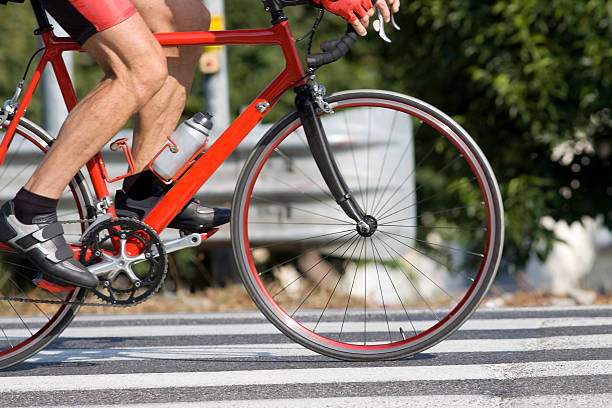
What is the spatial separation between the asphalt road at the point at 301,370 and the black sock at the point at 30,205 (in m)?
0.58

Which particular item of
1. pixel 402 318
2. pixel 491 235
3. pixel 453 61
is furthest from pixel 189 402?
pixel 453 61

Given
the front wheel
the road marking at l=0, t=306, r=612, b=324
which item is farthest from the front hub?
the road marking at l=0, t=306, r=612, b=324

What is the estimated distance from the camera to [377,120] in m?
6.01

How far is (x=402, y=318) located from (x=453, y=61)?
10.4ft

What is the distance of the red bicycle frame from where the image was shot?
3463 millimetres

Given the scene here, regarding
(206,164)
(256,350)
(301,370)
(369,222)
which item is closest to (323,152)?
(369,222)

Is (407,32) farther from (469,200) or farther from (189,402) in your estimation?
(189,402)

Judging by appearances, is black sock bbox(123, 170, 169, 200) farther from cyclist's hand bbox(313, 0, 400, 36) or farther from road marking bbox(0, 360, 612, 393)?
cyclist's hand bbox(313, 0, 400, 36)

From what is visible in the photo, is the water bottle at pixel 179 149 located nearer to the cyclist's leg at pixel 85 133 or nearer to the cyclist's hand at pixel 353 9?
the cyclist's leg at pixel 85 133

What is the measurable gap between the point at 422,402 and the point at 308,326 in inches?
54.3

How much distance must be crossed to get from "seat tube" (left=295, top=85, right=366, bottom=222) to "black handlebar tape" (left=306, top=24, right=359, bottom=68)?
0.12 m

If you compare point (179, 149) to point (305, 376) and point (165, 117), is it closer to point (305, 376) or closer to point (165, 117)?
point (165, 117)

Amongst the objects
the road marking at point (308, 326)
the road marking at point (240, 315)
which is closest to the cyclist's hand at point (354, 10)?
the road marking at point (308, 326)

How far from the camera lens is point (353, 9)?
3.35m
